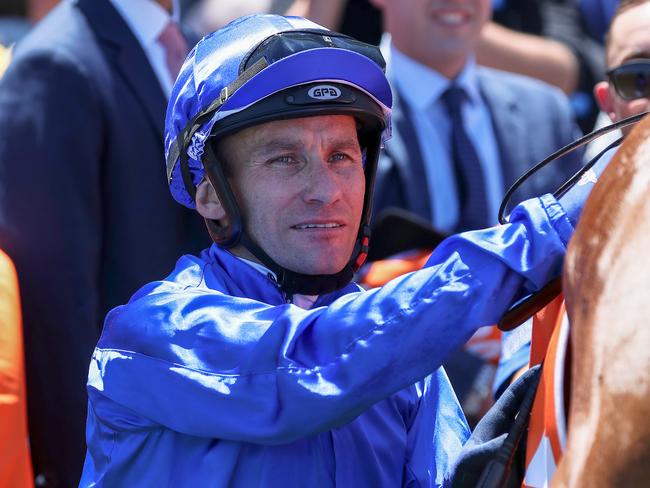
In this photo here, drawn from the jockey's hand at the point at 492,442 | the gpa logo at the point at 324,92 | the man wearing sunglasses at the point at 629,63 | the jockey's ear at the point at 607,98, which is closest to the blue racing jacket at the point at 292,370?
the jockey's hand at the point at 492,442

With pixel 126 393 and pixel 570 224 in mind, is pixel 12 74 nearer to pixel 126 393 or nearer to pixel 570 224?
pixel 126 393

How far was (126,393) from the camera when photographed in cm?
230

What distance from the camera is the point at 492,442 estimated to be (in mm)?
2023

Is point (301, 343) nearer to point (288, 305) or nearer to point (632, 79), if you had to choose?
point (288, 305)

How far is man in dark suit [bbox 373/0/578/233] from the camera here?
4.51m

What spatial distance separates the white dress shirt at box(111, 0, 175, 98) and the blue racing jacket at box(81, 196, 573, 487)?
1623 mm

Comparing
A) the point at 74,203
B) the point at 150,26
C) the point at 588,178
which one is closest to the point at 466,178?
the point at 150,26

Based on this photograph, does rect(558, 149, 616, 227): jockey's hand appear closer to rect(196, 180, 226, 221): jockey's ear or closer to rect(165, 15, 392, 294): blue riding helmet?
rect(165, 15, 392, 294): blue riding helmet

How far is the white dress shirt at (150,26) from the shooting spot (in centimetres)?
407

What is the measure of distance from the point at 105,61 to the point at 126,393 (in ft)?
6.01

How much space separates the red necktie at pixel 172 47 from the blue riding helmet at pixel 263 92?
1554 millimetres

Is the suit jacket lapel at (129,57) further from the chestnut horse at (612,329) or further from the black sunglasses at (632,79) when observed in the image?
the chestnut horse at (612,329)

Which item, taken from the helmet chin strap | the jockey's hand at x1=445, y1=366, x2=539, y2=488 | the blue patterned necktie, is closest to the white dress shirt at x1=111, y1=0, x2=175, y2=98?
the blue patterned necktie

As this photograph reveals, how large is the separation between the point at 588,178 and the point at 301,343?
0.55 m
